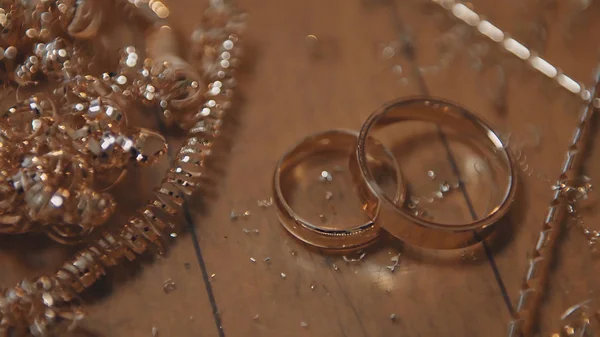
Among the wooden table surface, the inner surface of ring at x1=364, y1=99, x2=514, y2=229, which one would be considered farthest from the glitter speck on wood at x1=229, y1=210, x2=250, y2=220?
the inner surface of ring at x1=364, y1=99, x2=514, y2=229

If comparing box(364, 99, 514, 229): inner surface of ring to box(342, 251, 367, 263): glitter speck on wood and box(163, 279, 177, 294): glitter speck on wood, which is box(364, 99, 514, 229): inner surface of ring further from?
box(163, 279, 177, 294): glitter speck on wood

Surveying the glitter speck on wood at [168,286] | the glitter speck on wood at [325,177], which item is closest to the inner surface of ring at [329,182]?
the glitter speck on wood at [325,177]

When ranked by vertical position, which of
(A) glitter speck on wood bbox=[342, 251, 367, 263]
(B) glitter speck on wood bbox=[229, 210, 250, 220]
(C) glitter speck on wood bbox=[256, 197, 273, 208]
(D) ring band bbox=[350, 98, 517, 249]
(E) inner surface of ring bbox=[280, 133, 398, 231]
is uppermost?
(D) ring band bbox=[350, 98, 517, 249]

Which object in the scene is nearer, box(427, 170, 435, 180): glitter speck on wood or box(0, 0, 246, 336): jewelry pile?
box(0, 0, 246, 336): jewelry pile

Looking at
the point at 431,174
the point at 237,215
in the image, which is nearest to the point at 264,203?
the point at 237,215

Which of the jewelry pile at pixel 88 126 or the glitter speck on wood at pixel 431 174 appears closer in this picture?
the jewelry pile at pixel 88 126

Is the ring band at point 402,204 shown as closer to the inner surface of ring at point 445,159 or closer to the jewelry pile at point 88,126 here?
the inner surface of ring at point 445,159
